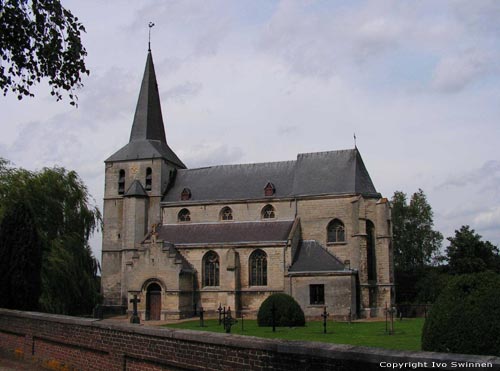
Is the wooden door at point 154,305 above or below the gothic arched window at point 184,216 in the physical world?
below

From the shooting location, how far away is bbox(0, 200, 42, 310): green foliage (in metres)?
19.0

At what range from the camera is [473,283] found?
36.7 feet

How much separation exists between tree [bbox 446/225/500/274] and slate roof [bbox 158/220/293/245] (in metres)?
Result: 17.7

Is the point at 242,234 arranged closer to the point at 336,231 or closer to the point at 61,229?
the point at 336,231

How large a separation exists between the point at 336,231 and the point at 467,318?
82.9 ft

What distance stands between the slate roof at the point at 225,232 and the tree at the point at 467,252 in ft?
58.2

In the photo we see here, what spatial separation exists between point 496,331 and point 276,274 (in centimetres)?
2444

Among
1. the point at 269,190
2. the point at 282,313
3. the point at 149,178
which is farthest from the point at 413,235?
the point at 282,313

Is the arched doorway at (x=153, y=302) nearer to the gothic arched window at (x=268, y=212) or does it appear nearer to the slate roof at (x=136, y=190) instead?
the slate roof at (x=136, y=190)

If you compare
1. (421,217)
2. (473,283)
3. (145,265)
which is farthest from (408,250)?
(473,283)

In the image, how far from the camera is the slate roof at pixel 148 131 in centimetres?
4100

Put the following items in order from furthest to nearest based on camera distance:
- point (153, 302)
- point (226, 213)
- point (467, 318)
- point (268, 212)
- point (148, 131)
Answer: point (148, 131), point (226, 213), point (268, 212), point (153, 302), point (467, 318)

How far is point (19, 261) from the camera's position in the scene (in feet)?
64.2

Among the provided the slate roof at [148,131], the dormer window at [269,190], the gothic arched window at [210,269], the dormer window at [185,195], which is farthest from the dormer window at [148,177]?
the dormer window at [269,190]
